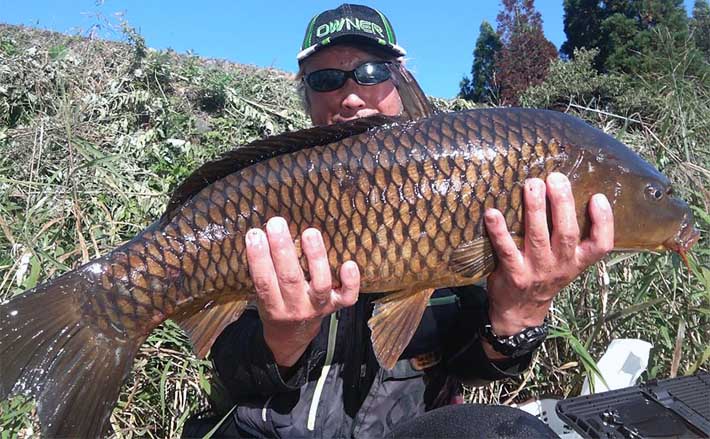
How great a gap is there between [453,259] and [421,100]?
0.41 meters

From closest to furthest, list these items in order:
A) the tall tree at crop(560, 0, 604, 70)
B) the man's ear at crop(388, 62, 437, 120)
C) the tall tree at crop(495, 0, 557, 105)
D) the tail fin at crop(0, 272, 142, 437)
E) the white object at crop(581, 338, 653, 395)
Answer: the tail fin at crop(0, 272, 142, 437), the man's ear at crop(388, 62, 437, 120), the white object at crop(581, 338, 653, 395), the tall tree at crop(495, 0, 557, 105), the tall tree at crop(560, 0, 604, 70)

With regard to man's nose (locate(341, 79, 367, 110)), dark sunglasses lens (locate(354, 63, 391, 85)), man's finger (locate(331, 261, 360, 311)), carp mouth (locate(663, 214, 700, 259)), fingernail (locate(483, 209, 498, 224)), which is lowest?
carp mouth (locate(663, 214, 700, 259))

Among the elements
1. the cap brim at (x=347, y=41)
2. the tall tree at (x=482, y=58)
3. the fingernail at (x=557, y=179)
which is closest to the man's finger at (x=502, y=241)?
the fingernail at (x=557, y=179)

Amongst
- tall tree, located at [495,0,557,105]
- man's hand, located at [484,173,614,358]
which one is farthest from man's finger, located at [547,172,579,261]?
tall tree, located at [495,0,557,105]

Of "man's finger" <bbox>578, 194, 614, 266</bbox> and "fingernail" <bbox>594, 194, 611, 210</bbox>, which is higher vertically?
"fingernail" <bbox>594, 194, 611, 210</bbox>

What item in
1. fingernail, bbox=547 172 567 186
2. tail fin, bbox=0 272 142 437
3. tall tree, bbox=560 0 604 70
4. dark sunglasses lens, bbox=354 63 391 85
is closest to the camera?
tail fin, bbox=0 272 142 437

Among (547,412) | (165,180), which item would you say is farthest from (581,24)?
(547,412)

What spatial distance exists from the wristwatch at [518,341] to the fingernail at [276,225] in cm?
65

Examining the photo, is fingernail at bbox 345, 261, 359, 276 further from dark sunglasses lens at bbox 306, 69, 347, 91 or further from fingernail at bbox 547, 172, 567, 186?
dark sunglasses lens at bbox 306, 69, 347, 91

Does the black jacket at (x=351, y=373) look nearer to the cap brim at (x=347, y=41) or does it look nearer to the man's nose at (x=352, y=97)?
the man's nose at (x=352, y=97)

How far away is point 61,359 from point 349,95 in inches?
50.4

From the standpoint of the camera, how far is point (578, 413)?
1.32m

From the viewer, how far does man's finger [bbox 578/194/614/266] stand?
4.25 ft

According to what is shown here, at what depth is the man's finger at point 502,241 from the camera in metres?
1.26
